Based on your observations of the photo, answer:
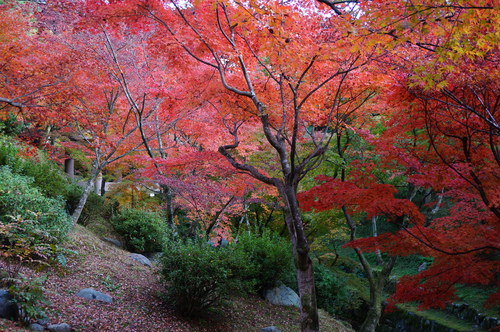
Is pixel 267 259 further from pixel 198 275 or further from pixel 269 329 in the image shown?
pixel 198 275

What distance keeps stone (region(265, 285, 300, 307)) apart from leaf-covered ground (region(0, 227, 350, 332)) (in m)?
0.25

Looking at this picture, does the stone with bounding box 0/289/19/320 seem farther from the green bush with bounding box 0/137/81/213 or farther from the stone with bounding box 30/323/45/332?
the green bush with bounding box 0/137/81/213

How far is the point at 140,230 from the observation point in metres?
11.9

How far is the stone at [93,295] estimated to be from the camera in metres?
6.27

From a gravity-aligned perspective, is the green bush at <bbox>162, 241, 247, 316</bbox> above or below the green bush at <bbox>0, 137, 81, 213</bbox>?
below

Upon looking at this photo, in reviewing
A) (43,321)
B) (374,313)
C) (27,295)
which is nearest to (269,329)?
(374,313)

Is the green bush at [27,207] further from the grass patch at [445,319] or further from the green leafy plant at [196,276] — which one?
the grass patch at [445,319]

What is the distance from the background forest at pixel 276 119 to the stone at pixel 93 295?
2.34 ft

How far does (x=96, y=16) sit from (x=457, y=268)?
26.3 feet

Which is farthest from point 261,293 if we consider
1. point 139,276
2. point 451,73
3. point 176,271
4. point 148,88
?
point 451,73

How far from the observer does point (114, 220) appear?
12.3 m

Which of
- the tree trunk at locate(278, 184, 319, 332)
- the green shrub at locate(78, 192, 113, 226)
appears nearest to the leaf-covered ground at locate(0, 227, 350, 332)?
the tree trunk at locate(278, 184, 319, 332)

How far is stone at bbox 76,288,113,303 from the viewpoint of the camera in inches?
247

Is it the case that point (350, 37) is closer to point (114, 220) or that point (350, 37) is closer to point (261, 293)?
point (261, 293)
